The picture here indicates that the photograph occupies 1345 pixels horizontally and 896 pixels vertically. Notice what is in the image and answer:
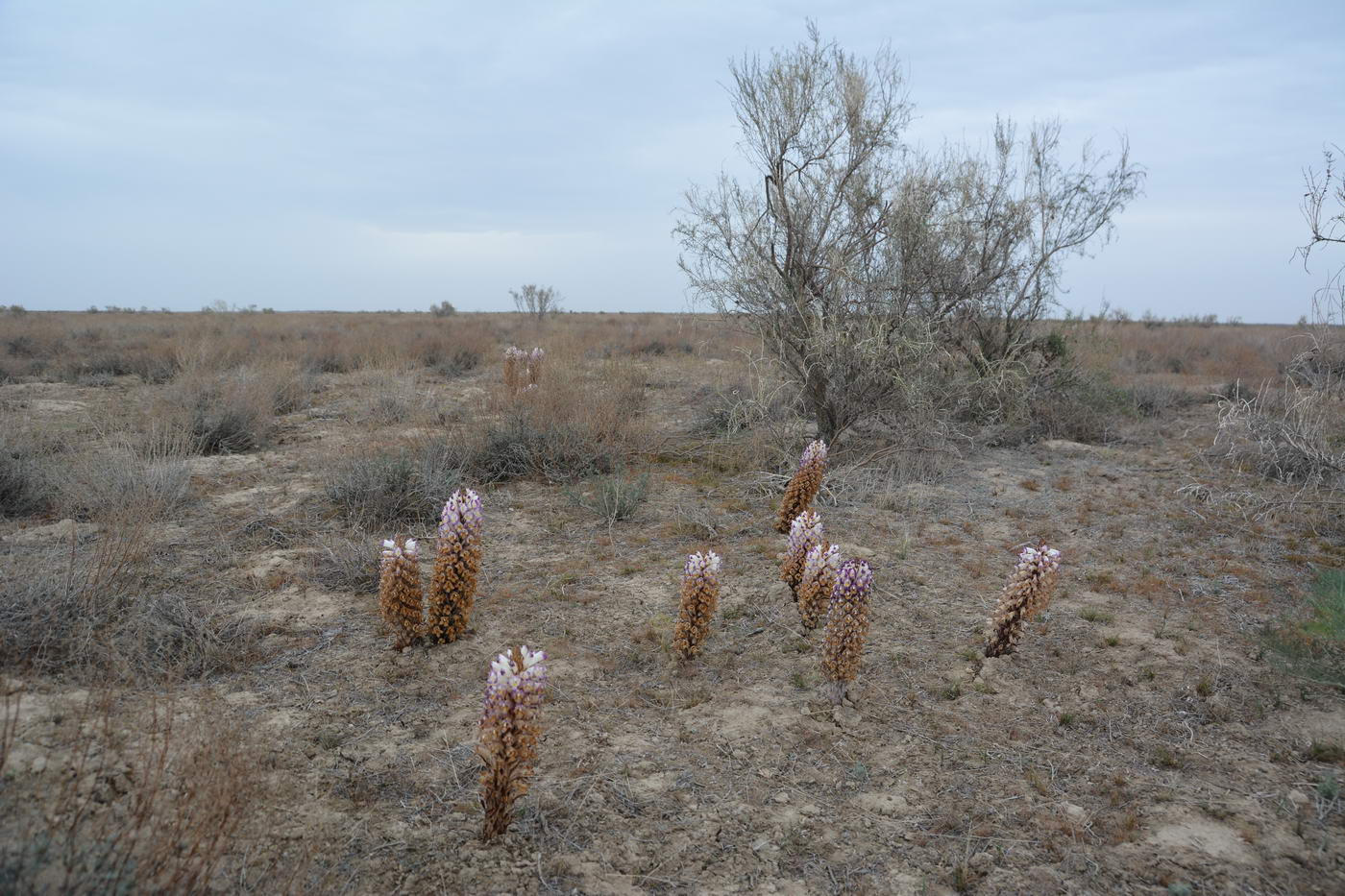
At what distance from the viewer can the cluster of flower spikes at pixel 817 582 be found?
148 inches

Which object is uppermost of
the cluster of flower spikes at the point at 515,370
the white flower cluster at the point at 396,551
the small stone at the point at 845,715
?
the cluster of flower spikes at the point at 515,370

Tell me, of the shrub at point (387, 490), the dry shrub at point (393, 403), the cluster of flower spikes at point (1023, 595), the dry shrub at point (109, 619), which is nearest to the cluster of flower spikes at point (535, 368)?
the dry shrub at point (393, 403)

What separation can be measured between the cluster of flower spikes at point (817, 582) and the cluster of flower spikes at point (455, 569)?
5.54 feet

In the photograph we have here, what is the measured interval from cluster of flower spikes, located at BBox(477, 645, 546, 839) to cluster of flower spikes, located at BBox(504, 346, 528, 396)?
6.41 m

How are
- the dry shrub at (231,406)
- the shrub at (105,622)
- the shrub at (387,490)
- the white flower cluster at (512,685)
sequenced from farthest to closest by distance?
1. the dry shrub at (231,406)
2. the shrub at (387,490)
3. the shrub at (105,622)
4. the white flower cluster at (512,685)

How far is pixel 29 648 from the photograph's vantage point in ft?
10.3

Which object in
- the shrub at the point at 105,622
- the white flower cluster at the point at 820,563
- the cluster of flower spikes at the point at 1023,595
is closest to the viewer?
the shrub at the point at 105,622

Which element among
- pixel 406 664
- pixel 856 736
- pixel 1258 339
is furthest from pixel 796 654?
pixel 1258 339

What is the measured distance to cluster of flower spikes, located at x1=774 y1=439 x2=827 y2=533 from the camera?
16.6 ft

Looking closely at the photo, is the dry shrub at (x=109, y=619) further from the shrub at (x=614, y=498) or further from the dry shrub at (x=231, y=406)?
the dry shrub at (x=231, y=406)

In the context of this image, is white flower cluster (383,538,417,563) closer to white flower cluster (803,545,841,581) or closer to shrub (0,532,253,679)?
shrub (0,532,253,679)

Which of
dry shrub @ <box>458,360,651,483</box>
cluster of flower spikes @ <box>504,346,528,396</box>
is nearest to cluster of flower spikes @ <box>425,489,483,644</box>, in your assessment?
dry shrub @ <box>458,360,651,483</box>

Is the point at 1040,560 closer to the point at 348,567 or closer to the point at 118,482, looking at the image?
the point at 348,567

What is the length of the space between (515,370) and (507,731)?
24.1 feet
